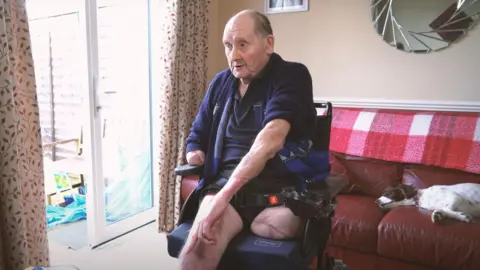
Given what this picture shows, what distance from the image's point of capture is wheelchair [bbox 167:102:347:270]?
111 cm

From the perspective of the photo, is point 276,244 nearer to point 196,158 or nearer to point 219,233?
point 219,233

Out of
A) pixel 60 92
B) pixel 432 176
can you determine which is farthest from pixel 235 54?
pixel 60 92

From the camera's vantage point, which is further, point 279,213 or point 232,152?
point 232,152

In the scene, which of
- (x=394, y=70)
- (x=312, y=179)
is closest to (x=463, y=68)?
(x=394, y=70)

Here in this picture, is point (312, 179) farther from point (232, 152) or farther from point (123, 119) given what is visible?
point (123, 119)

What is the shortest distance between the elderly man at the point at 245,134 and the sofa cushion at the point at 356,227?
0.74 m

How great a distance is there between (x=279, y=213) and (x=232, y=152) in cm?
34

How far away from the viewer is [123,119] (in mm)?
2934

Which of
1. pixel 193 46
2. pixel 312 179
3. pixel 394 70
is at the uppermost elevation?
pixel 193 46

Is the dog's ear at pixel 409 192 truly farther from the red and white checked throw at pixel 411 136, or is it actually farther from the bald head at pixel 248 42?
the bald head at pixel 248 42

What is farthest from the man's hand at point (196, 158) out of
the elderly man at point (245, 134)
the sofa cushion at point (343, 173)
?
the sofa cushion at point (343, 173)

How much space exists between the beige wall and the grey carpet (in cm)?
205

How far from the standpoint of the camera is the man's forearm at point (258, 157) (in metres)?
1.19

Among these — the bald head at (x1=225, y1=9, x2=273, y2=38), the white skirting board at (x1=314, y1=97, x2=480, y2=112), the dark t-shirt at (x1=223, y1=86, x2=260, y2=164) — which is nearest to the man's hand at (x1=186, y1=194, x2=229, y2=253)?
the dark t-shirt at (x1=223, y1=86, x2=260, y2=164)
